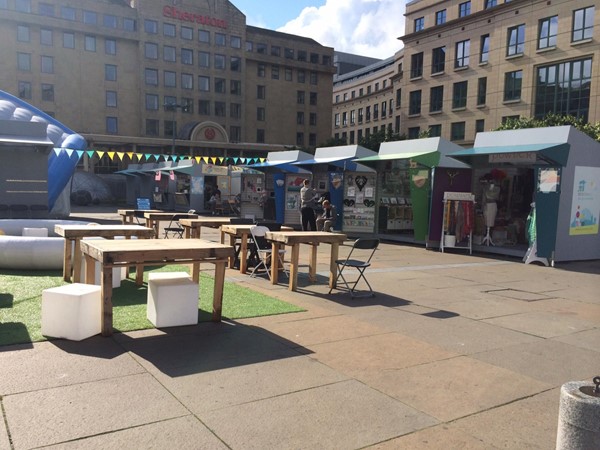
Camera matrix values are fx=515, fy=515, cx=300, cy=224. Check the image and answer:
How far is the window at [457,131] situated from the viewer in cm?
4662

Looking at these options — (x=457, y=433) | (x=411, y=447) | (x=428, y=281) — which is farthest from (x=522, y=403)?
(x=428, y=281)

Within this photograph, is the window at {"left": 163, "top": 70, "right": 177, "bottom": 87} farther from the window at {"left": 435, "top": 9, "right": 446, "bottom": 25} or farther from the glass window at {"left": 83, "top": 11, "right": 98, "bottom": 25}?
the window at {"left": 435, "top": 9, "right": 446, "bottom": 25}

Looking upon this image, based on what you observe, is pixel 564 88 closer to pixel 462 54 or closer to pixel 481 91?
pixel 481 91

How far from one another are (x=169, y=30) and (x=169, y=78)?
239 inches

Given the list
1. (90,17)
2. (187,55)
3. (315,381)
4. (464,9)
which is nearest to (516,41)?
(464,9)

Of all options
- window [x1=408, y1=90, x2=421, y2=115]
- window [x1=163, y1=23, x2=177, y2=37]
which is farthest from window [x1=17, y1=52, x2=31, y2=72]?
window [x1=408, y1=90, x2=421, y2=115]

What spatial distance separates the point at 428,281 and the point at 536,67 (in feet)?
121

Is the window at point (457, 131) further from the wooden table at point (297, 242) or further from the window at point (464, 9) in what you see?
the wooden table at point (297, 242)

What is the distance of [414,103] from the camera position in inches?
2032

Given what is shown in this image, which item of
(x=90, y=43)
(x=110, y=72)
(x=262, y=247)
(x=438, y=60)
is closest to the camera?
(x=262, y=247)

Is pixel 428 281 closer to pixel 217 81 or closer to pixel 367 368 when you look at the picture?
pixel 367 368

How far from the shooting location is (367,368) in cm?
471

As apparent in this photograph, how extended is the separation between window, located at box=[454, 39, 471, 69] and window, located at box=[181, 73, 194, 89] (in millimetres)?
35040

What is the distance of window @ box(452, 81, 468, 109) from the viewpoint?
151ft
